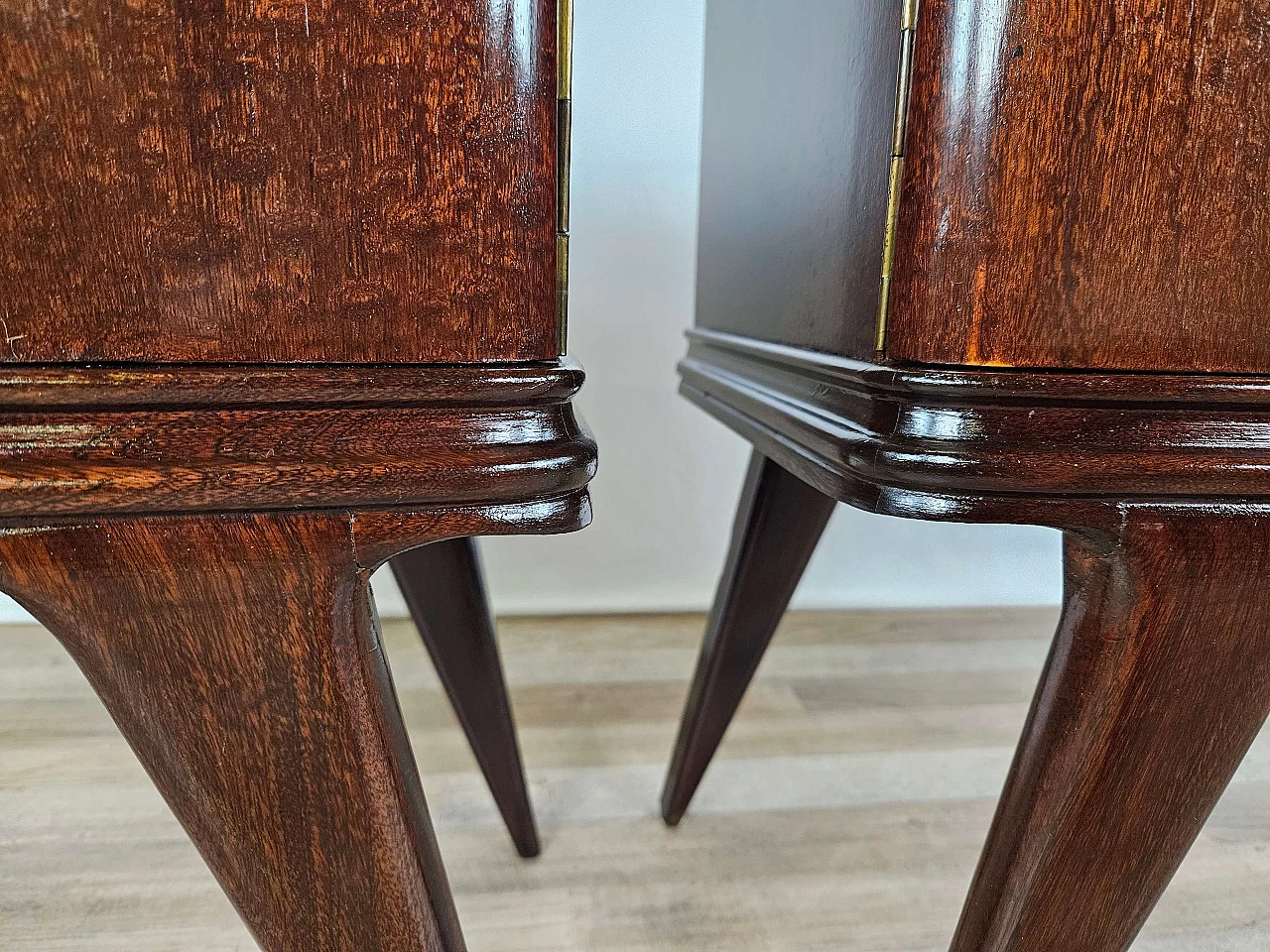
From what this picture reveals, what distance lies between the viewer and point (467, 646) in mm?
515

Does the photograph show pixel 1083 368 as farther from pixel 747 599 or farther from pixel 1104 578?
pixel 747 599

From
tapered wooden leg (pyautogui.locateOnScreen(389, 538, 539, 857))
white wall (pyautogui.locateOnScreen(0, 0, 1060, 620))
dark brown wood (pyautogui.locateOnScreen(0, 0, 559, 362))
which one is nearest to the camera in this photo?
dark brown wood (pyautogui.locateOnScreen(0, 0, 559, 362))

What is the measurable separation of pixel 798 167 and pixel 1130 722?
0.82 ft

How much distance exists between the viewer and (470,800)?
65 cm

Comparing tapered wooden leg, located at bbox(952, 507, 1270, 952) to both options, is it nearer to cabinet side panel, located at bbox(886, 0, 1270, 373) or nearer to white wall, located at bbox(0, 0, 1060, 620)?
cabinet side panel, located at bbox(886, 0, 1270, 373)

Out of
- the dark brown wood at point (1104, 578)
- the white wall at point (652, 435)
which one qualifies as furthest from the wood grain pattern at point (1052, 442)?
the white wall at point (652, 435)

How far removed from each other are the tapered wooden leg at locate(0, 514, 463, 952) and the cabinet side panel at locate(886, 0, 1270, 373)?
18cm

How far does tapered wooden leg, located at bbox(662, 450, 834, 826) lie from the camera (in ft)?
1.79

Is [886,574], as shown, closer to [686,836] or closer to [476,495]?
[686,836]

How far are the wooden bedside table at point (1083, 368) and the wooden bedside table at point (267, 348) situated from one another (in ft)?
0.33

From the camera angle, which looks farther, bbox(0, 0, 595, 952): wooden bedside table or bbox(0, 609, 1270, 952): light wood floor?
bbox(0, 609, 1270, 952): light wood floor

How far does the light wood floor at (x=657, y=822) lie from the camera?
522mm

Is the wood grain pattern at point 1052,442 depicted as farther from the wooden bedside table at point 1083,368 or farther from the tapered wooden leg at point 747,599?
the tapered wooden leg at point 747,599

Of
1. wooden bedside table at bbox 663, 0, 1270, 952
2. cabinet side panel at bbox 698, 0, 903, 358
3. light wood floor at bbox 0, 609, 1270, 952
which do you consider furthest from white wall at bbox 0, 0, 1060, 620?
wooden bedside table at bbox 663, 0, 1270, 952
